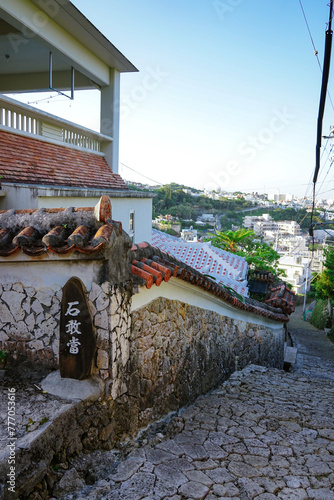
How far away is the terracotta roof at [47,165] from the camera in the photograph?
22.0 ft

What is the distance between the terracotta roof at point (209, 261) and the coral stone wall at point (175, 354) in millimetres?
5930

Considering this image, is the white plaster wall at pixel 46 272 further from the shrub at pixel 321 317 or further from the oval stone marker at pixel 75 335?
the shrub at pixel 321 317

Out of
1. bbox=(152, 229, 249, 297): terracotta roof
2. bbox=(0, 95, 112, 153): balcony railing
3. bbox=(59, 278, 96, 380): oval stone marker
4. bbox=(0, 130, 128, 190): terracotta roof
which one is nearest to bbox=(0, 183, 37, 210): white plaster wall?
bbox=(0, 130, 128, 190): terracotta roof

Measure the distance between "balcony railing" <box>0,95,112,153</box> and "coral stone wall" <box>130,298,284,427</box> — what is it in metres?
4.68

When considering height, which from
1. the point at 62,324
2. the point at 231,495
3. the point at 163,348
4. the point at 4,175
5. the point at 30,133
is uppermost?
the point at 30,133

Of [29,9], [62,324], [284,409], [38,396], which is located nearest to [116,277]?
[62,324]

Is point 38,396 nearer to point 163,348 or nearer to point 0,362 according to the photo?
point 0,362

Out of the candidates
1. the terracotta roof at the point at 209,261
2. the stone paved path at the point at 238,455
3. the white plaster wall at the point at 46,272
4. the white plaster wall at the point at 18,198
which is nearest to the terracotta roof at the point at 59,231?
the white plaster wall at the point at 46,272

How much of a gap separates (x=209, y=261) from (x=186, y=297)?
979cm

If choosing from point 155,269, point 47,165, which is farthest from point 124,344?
point 47,165

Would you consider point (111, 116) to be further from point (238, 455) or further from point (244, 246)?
point (244, 246)

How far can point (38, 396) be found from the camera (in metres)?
3.32

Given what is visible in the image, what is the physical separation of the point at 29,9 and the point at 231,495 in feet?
26.9

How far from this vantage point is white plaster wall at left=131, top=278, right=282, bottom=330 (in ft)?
13.7
